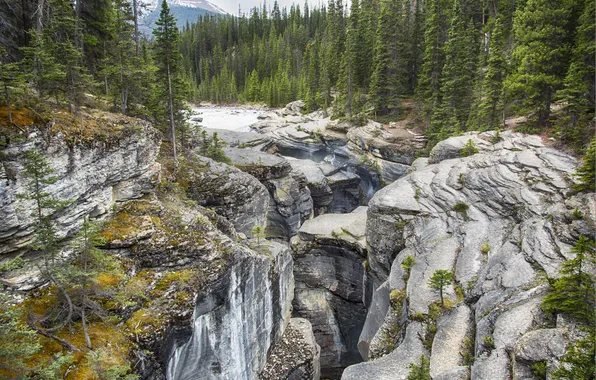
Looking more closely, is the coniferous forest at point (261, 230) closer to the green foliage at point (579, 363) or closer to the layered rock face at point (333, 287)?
the green foliage at point (579, 363)

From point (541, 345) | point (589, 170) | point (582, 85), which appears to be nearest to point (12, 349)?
point (541, 345)

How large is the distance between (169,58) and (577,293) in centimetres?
2339

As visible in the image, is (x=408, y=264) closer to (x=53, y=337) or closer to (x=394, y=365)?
(x=394, y=365)

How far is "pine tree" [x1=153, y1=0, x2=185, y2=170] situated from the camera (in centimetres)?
2127

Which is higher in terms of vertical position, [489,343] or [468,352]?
[489,343]

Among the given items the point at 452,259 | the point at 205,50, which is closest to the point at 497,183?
the point at 452,259

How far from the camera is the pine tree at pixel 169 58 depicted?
21.3 m

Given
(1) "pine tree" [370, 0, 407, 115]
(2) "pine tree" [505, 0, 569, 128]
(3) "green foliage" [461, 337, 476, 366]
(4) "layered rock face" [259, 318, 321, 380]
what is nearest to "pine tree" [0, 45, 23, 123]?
(4) "layered rock face" [259, 318, 321, 380]

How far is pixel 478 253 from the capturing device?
17.4 metres

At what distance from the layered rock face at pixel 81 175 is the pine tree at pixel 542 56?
24709 millimetres

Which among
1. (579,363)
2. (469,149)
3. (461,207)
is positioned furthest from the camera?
(469,149)

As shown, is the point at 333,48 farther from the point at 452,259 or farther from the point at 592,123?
the point at 452,259

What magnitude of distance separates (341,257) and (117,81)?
2035 cm

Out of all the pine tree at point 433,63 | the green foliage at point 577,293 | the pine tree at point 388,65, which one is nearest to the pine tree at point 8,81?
the green foliage at point 577,293
